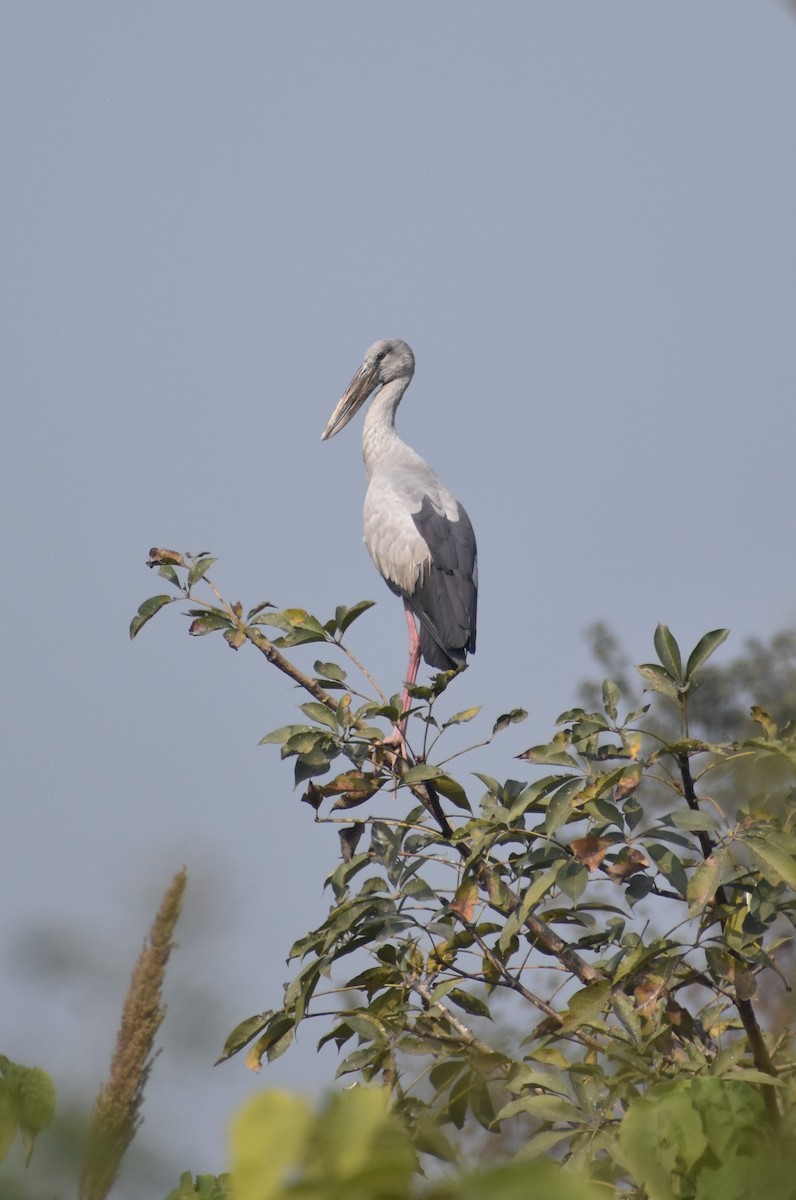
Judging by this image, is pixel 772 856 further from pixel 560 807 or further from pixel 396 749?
pixel 396 749

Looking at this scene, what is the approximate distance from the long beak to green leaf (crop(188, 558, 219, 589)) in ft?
17.1

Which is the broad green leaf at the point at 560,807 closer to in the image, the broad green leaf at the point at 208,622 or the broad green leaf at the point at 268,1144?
the broad green leaf at the point at 208,622

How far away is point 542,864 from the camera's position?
7.83 feet

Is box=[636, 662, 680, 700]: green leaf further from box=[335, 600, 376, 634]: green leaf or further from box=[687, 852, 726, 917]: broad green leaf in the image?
box=[335, 600, 376, 634]: green leaf

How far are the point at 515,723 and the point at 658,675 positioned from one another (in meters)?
0.59

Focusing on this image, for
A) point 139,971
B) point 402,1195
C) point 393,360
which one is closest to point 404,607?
point 393,360

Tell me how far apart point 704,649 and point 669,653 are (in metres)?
0.08

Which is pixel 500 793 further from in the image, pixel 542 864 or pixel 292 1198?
pixel 292 1198

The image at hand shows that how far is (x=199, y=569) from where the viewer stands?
2.87m

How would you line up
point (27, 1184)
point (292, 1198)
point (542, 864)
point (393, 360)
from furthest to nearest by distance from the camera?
point (393, 360) → point (542, 864) → point (27, 1184) → point (292, 1198)

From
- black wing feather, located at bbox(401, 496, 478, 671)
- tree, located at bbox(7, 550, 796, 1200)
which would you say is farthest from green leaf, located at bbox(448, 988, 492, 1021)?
black wing feather, located at bbox(401, 496, 478, 671)

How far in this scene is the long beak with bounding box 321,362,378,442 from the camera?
26.3ft

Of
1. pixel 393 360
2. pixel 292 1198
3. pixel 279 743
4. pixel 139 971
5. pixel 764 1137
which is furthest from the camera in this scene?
pixel 393 360

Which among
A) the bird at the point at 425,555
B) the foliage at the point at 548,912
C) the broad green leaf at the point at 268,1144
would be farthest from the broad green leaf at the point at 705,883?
the bird at the point at 425,555
